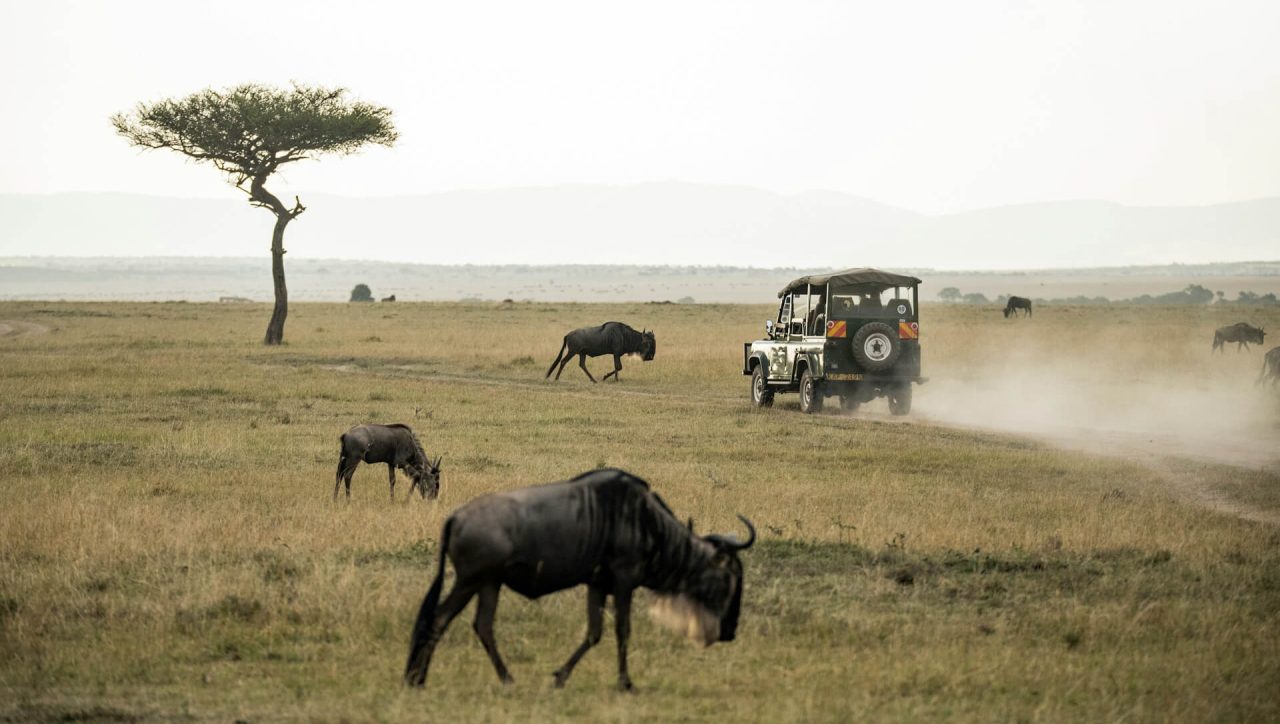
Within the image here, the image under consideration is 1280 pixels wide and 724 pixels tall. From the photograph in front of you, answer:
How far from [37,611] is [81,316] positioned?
6040 centimetres

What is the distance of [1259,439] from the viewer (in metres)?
23.8

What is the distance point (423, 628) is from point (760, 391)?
2111 centimetres

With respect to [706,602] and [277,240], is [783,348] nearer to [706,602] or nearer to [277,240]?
[706,602]

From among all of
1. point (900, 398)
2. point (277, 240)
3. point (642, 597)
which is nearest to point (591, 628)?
point (642, 597)

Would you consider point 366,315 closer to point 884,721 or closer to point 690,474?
point 690,474

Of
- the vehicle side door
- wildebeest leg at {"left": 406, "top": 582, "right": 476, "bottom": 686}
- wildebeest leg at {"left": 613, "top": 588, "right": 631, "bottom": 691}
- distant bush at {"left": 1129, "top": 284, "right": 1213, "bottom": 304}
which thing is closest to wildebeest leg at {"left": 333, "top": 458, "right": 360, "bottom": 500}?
wildebeest leg at {"left": 406, "top": 582, "right": 476, "bottom": 686}

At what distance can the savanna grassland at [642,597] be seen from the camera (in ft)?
28.3

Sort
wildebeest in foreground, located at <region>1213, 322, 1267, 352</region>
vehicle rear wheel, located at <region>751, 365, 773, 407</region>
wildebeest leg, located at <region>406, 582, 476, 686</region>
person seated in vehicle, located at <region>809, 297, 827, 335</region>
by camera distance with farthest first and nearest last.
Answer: wildebeest in foreground, located at <region>1213, 322, 1267, 352</region>, vehicle rear wheel, located at <region>751, 365, 773, 407</region>, person seated in vehicle, located at <region>809, 297, 827, 335</region>, wildebeest leg, located at <region>406, 582, 476, 686</region>

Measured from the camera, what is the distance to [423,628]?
839 centimetres

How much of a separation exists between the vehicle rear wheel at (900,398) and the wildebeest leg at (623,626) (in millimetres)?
19580

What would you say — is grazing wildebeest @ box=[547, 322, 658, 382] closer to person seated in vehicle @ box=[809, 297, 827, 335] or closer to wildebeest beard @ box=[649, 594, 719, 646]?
person seated in vehicle @ box=[809, 297, 827, 335]

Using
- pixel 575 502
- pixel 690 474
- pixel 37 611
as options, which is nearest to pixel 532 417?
pixel 690 474

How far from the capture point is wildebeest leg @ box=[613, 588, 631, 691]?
8.33 meters

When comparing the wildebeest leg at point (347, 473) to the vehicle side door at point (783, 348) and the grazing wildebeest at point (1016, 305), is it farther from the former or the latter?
the grazing wildebeest at point (1016, 305)
